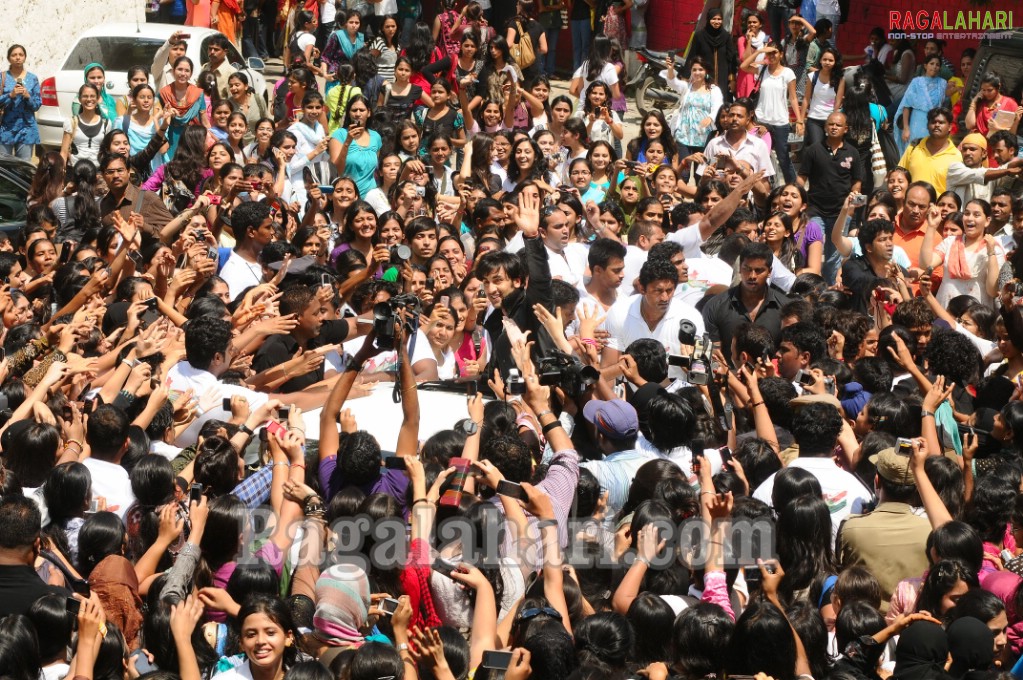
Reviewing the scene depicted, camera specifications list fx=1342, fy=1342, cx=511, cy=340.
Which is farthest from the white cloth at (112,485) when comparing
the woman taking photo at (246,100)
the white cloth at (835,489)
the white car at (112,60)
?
the white car at (112,60)

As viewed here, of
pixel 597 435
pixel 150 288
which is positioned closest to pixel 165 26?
pixel 150 288

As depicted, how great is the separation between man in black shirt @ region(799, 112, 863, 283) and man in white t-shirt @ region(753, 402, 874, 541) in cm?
566

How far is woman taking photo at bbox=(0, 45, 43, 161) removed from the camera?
45.6 ft

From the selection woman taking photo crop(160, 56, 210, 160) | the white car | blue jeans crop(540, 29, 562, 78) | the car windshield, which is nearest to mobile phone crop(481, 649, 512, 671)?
woman taking photo crop(160, 56, 210, 160)

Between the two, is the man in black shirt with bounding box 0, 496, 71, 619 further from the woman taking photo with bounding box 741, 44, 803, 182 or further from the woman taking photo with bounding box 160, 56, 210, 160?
the woman taking photo with bounding box 741, 44, 803, 182

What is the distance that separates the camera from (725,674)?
470cm

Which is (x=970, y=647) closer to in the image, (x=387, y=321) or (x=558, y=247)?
(x=387, y=321)

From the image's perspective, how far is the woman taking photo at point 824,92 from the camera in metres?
13.6

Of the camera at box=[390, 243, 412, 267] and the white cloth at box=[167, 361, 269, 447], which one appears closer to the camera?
the white cloth at box=[167, 361, 269, 447]

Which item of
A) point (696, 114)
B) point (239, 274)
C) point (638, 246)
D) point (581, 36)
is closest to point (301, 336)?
point (239, 274)

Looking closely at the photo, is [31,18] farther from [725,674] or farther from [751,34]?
[725,674]

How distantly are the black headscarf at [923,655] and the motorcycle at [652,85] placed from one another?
12.6 m

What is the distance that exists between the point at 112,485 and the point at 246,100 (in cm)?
848

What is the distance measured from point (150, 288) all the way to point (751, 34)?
28.6 feet
